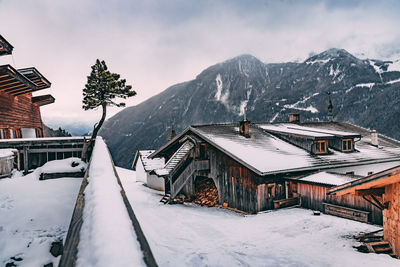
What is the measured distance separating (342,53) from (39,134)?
8205 inches

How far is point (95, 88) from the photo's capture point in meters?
30.0

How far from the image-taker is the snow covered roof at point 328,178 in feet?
52.7

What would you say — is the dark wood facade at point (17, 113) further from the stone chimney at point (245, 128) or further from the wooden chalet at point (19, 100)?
the stone chimney at point (245, 128)

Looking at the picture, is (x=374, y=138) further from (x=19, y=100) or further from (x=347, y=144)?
(x=19, y=100)

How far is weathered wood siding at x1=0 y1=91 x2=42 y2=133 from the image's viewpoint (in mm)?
13156

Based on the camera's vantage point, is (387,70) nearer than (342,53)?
Yes

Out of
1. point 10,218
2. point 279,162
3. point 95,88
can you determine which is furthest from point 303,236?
point 95,88

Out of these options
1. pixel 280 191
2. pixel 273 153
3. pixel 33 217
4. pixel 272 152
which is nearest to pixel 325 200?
pixel 280 191

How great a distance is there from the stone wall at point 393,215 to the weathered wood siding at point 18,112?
60.3ft

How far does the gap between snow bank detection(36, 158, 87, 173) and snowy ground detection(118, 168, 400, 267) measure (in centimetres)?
569

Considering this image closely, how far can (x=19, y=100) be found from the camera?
50.1 ft

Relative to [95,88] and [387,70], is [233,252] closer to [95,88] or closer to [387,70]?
[95,88]

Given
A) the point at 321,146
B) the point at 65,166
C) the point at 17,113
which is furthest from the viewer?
the point at 321,146

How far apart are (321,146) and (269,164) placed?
284 inches
